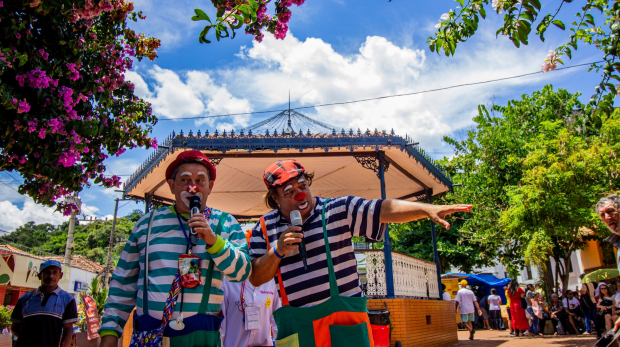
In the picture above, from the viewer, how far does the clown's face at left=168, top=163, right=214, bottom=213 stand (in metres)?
2.49

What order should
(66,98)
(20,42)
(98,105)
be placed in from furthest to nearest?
(98,105) < (66,98) < (20,42)

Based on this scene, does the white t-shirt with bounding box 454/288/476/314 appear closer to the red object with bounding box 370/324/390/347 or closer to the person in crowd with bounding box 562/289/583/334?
the person in crowd with bounding box 562/289/583/334

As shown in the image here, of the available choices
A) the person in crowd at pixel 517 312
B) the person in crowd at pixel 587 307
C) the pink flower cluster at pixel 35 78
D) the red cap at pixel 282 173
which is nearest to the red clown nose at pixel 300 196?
the red cap at pixel 282 173

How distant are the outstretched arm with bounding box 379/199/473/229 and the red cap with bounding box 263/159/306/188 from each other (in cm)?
52

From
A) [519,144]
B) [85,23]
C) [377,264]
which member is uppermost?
[519,144]

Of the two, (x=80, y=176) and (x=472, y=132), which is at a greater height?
(x=472, y=132)

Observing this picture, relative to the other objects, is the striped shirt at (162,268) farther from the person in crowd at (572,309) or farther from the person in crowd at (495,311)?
the person in crowd at (495,311)

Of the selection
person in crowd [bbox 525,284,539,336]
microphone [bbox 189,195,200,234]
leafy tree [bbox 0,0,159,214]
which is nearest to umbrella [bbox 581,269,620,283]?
person in crowd [bbox 525,284,539,336]

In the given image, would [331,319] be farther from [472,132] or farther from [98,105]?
[472,132]

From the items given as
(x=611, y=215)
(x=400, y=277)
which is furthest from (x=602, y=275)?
(x=611, y=215)

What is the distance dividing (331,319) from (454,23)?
9.51 feet

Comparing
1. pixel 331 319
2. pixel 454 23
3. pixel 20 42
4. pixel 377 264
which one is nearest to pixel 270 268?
pixel 331 319

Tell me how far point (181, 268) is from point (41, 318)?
12.9 feet

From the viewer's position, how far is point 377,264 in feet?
30.2
